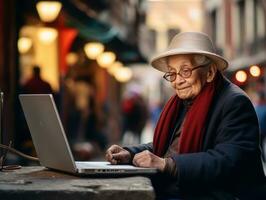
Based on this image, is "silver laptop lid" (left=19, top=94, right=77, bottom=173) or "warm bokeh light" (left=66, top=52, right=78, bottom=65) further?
"warm bokeh light" (left=66, top=52, right=78, bottom=65)

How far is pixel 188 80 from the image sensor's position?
14.7 feet

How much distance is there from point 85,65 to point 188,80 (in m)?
18.1

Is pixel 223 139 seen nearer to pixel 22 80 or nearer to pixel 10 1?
pixel 10 1

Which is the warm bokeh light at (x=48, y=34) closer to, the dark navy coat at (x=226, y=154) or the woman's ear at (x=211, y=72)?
the woman's ear at (x=211, y=72)

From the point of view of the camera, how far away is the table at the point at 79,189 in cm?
Result: 361

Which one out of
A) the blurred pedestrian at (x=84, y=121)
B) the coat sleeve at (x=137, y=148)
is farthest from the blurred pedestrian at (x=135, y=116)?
the coat sleeve at (x=137, y=148)

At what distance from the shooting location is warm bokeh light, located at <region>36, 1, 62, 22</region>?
13617 mm

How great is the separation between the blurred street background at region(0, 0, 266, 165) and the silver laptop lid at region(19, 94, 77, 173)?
7.98ft

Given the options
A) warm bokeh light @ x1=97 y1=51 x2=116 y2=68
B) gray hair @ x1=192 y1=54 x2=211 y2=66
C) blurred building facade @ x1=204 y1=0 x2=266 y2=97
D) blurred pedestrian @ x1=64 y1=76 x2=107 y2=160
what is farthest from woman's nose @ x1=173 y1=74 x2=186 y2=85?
blurred building facade @ x1=204 y1=0 x2=266 y2=97

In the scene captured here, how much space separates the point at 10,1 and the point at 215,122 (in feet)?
29.6

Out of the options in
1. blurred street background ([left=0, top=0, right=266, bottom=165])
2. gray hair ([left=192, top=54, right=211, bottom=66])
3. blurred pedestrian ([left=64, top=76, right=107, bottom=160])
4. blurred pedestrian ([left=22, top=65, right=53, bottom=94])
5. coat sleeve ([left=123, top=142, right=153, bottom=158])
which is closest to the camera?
gray hair ([left=192, top=54, right=211, bottom=66])

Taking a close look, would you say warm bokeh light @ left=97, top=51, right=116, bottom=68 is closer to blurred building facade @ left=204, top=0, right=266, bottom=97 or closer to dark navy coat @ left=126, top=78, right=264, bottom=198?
blurred building facade @ left=204, top=0, right=266, bottom=97

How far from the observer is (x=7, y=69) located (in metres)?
12.5

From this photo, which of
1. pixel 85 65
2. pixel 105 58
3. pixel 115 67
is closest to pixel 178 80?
pixel 105 58
